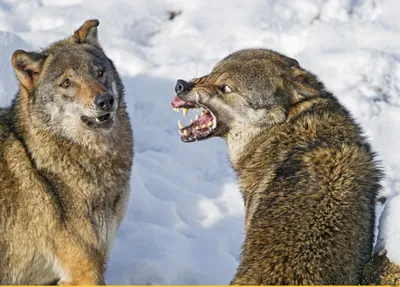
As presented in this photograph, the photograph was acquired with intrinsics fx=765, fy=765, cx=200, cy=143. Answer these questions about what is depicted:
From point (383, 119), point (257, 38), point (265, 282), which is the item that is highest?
point (257, 38)

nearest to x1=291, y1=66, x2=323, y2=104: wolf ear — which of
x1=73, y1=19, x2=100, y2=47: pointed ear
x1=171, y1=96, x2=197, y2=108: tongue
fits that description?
x1=171, y1=96, x2=197, y2=108: tongue

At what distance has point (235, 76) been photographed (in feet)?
20.9

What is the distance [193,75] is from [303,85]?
4.22 meters

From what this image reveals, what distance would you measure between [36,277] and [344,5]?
714 centimetres

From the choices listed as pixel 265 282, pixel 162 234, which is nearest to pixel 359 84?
pixel 162 234

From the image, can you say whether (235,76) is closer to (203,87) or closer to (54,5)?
(203,87)

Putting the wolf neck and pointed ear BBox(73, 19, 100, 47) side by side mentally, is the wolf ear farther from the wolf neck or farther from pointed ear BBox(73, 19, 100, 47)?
pointed ear BBox(73, 19, 100, 47)

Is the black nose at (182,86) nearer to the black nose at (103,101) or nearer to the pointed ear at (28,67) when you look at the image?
the black nose at (103,101)

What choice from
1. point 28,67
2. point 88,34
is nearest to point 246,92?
point 88,34

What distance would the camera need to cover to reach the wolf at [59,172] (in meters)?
6.21

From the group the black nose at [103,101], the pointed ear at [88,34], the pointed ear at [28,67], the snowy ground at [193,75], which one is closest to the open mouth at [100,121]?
the black nose at [103,101]

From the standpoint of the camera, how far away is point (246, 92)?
20.6 feet

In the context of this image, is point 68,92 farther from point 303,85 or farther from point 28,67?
point 303,85

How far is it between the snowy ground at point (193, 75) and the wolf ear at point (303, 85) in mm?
2168
